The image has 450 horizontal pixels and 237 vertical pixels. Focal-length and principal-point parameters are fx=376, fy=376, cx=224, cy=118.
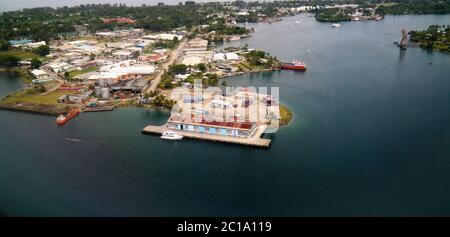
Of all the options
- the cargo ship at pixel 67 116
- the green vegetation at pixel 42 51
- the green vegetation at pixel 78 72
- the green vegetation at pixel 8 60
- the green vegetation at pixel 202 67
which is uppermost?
the green vegetation at pixel 42 51

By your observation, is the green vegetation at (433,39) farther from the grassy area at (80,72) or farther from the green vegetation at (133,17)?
the grassy area at (80,72)

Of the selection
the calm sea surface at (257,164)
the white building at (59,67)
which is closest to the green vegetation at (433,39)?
the calm sea surface at (257,164)

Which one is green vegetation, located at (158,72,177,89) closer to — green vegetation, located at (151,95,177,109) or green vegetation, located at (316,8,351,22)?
green vegetation, located at (151,95,177,109)

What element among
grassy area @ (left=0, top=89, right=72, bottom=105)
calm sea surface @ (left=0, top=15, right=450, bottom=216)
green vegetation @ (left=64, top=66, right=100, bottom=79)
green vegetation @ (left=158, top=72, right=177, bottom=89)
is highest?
green vegetation @ (left=64, top=66, right=100, bottom=79)

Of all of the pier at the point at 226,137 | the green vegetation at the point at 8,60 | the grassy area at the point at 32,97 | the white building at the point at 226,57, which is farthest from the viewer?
the white building at the point at 226,57

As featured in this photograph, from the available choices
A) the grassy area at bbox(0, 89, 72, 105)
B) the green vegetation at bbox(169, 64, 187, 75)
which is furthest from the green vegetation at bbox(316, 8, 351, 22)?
the grassy area at bbox(0, 89, 72, 105)

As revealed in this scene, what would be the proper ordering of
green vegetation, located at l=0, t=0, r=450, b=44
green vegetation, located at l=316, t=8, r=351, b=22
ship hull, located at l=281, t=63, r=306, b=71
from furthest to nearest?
green vegetation, located at l=316, t=8, r=351, b=22
green vegetation, located at l=0, t=0, r=450, b=44
ship hull, located at l=281, t=63, r=306, b=71
